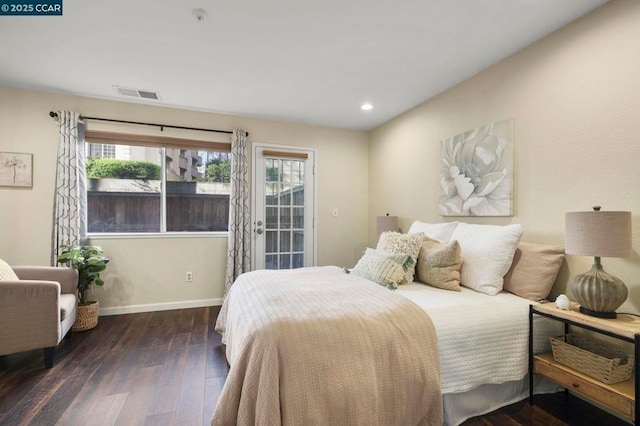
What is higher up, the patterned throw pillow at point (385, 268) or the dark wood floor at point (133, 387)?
the patterned throw pillow at point (385, 268)

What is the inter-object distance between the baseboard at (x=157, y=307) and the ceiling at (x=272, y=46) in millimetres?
2425

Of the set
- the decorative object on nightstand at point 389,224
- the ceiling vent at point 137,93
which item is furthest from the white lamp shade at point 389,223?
the ceiling vent at point 137,93

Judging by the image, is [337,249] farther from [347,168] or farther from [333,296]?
[333,296]

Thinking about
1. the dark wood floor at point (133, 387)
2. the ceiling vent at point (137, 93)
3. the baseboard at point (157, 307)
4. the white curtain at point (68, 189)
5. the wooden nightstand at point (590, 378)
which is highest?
the ceiling vent at point (137, 93)

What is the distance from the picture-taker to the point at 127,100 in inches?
133

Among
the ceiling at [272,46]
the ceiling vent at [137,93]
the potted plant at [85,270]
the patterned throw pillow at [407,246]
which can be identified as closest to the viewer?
the ceiling at [272,46]

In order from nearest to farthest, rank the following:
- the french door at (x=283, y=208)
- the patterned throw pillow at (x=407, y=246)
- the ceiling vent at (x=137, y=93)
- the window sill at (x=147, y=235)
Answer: the patterned throw pillow at (x=407, y=246) → the ceiling vent at (x=137, y=93) → the window sill at (x=147, y=235) → the french door at (x=283, y=208)

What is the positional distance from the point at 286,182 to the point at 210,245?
131 cm

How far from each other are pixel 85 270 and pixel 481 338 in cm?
359

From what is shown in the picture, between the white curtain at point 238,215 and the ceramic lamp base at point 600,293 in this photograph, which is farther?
the white curtain at point 238,215

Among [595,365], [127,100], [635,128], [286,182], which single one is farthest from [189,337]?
[635,128]

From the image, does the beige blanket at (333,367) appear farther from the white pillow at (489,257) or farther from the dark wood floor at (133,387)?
the white pillow at (489,257)

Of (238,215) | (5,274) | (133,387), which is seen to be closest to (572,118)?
(238,215)

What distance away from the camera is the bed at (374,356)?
4.28 feet
